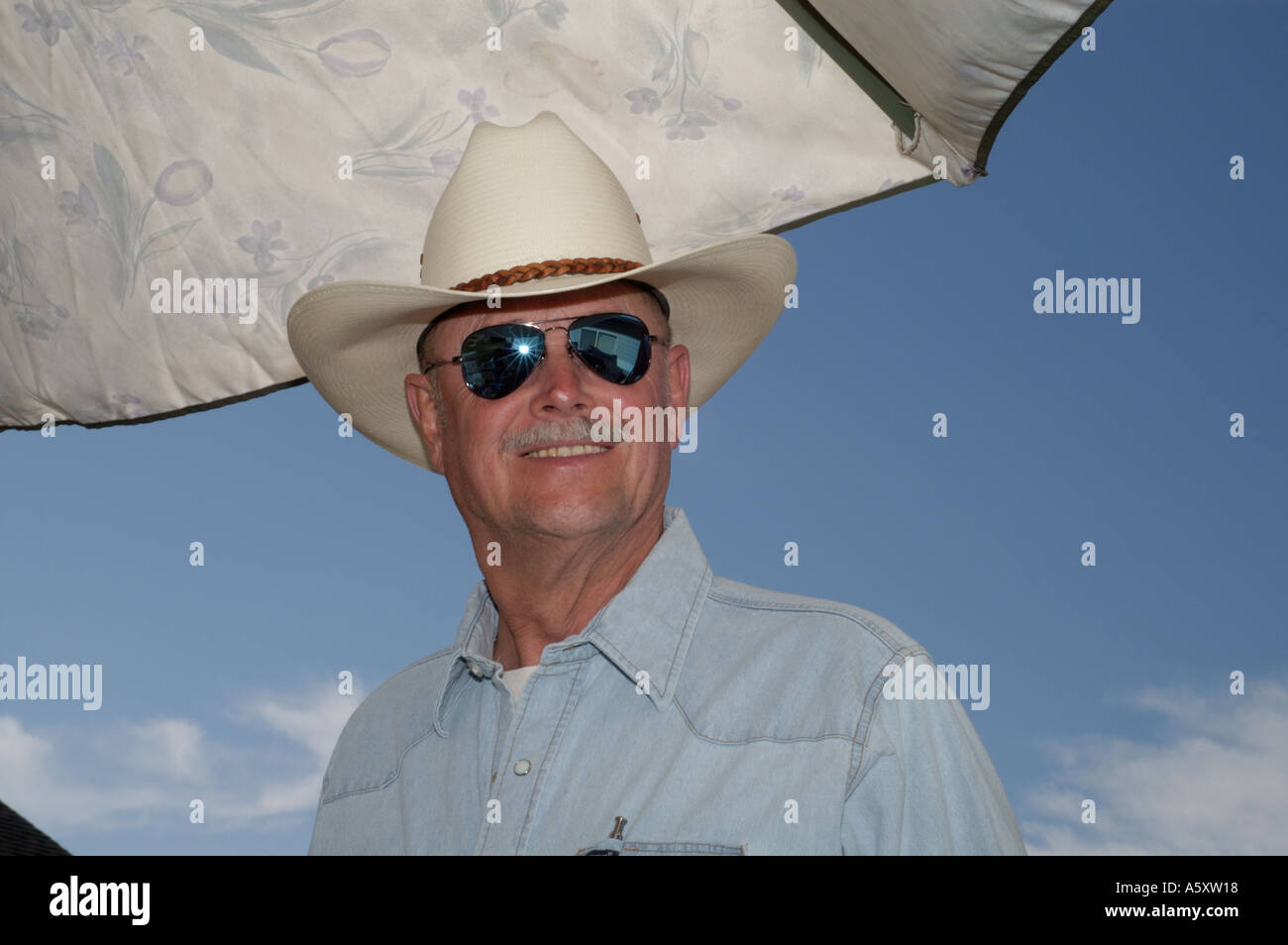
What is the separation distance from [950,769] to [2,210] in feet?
7.45

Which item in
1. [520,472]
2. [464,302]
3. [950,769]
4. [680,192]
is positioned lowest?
[950,769]

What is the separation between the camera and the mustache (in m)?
1.91

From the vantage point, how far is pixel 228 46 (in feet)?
Answer: 7.89

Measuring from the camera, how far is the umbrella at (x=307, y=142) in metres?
2.26

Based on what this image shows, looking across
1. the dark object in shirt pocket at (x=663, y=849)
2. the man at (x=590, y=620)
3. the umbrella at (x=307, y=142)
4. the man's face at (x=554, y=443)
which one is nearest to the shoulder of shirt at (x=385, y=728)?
the man at (x=590, y=620)

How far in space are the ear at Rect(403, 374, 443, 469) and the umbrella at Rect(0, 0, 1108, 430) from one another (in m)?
0.42

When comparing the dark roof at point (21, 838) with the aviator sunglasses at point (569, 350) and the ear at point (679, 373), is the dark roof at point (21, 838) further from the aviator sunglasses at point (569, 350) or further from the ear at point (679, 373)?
the ear at point (679, 373)

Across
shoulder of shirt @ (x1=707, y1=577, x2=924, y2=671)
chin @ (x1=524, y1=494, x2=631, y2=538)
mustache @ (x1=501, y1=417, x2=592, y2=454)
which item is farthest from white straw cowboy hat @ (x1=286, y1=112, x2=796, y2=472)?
shoulder of shirt @ (x1=707, y1=577, x2=924, y2=671)

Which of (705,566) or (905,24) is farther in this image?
(705,566)

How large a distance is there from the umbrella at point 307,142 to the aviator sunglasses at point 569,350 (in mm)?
541

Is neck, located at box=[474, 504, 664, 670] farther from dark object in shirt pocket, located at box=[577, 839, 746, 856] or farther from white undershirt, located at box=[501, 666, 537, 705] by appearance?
dark object in shirt pocket, located at box=[577, 839, 746, 856]

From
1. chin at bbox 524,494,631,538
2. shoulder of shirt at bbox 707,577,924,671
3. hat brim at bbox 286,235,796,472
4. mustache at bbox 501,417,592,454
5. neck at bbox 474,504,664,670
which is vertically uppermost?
hat brim at bbox 286,235,796,472
